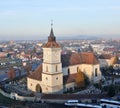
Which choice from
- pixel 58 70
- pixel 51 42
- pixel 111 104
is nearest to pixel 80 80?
pixel 58 70

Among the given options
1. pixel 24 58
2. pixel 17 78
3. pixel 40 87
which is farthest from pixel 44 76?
pixel 24 58

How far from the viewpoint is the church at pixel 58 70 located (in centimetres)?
3588

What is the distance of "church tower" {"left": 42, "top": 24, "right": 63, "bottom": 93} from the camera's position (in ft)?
117

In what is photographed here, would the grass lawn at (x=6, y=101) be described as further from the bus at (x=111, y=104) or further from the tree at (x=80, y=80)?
the bus at (x=111, y=104)

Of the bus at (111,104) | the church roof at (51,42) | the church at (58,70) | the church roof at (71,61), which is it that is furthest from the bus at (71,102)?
the church roof at (51,42)

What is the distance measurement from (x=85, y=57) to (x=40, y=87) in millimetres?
8128

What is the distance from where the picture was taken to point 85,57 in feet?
138

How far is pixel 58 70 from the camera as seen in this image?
36.5 meters

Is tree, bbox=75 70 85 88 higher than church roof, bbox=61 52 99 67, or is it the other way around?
church roof, bbox=61 52 99 67

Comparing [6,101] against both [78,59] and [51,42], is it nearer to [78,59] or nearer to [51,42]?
[51,42]

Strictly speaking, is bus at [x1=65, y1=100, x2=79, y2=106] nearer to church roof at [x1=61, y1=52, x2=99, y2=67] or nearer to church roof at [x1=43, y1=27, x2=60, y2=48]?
church roof at [x1=43, y1=27, x2=60, y2=48]

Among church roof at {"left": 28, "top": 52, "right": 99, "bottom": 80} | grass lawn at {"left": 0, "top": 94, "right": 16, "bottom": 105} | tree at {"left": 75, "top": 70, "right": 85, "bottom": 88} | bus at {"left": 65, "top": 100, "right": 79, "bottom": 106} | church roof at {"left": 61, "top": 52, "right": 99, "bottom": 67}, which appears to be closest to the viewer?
bus at {"left": 65, "top": 100, "right": 79, "bottom": 106}

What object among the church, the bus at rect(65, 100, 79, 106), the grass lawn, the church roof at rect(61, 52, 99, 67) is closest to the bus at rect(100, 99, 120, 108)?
the bus at rect(65, 100, 79, 106)

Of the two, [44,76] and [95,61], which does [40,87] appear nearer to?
[44,76]
